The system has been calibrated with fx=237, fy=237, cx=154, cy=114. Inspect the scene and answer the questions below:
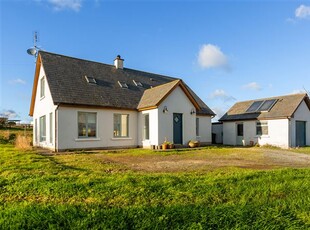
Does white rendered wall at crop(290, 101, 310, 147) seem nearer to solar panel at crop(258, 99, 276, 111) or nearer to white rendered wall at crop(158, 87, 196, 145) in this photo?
solar panel at crop(258, 99, 276, 111)

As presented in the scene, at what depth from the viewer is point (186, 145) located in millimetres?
18656

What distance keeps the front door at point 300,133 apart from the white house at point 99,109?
32.5 ft

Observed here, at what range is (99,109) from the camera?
16906 mm

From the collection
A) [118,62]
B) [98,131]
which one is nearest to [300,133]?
[98,131]

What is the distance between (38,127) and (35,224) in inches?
696

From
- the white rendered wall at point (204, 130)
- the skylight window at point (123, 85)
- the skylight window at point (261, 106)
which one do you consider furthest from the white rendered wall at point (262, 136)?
the skylight window at point (123, 85)

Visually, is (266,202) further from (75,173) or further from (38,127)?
(38,127)

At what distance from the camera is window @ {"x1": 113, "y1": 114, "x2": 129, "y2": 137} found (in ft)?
59.0

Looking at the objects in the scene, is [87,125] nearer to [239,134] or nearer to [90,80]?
[90,80]

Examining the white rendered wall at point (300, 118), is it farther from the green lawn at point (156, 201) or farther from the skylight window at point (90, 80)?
the skylight window at point (90, 80)

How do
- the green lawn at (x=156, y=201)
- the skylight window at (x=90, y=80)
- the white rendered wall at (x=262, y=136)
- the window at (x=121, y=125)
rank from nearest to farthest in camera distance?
1. the green lawn at (x=156, y=201)
2. the window at (x=121, y=125)
3. the skylight window at (x=90, y=80)
4. the white rendered wall at (x=262, y=136)

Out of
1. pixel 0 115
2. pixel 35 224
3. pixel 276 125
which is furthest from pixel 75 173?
pixel 0 115

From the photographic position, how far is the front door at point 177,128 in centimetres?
1816

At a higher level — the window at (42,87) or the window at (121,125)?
the window at (42,87)
